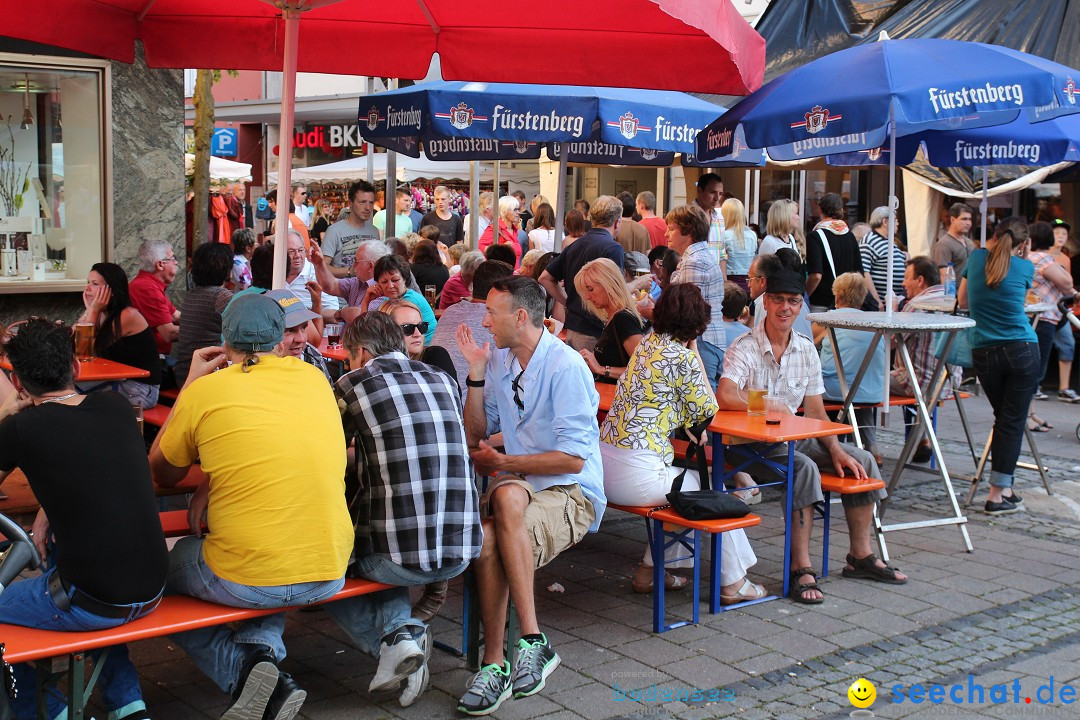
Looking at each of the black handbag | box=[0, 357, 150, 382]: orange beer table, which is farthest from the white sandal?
box=[0, 357, 150, 382]: orange beer table

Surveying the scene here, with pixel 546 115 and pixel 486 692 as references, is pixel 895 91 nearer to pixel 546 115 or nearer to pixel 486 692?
pixel 546 115

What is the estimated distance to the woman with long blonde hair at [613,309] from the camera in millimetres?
6270

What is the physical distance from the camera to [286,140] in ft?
16.3

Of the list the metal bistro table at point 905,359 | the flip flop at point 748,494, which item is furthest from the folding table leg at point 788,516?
the metal bistro table at point 905,359

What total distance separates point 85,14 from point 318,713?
382 centimetres

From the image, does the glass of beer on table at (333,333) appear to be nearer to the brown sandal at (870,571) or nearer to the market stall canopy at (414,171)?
the brown sandal at (870,571)

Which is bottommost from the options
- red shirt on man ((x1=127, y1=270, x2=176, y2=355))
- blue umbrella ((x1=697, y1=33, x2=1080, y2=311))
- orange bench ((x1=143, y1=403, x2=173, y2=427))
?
orange bench ((x1=143, y1=403, x2=173, y2=427))

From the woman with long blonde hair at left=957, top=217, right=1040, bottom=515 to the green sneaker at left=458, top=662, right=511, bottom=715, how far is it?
4.35 meters

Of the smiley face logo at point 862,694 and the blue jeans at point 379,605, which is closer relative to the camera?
the blue jeans at point 379,605

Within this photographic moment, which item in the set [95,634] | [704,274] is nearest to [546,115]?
[704,274]

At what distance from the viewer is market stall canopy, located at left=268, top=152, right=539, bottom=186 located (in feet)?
68.3

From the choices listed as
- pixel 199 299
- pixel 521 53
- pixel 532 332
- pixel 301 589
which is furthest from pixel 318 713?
pixel 521 53

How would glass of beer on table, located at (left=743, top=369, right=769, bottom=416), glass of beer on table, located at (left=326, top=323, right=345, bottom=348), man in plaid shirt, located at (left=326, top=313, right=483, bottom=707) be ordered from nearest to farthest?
man in plaid shirt, located at (left=326, top=313, right=483, bottom=707) < glass of beer on table, located at (left=743, top=369, right=769, bottom=416) < glass of beer on table, located at (left=326, top=323, right=345, bottom=348)

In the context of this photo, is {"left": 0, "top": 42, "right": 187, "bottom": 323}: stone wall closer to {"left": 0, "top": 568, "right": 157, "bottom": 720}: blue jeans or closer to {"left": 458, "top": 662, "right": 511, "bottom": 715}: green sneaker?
{"left": 0, "top": 568, "right": 157, "bottom": 720}: blue jeans
